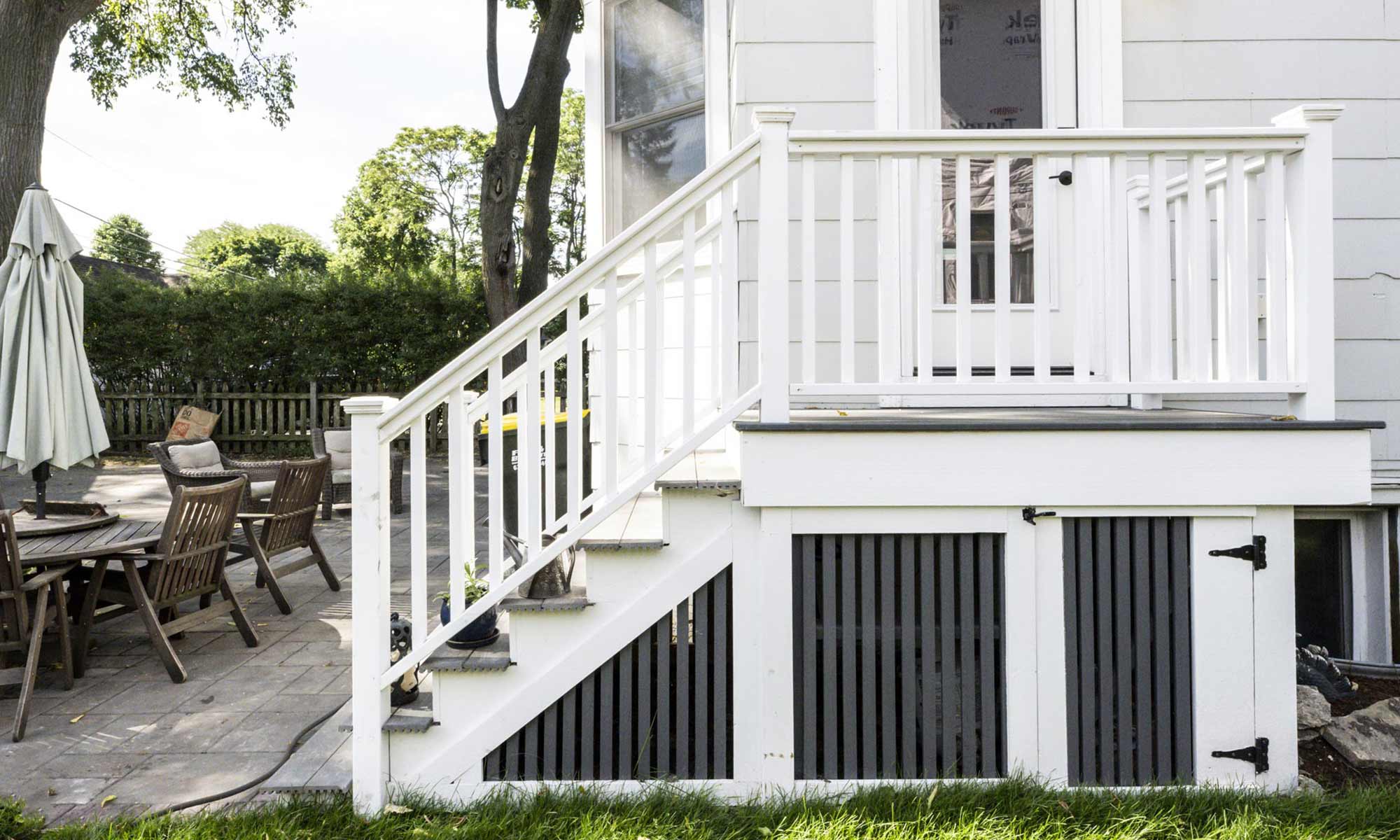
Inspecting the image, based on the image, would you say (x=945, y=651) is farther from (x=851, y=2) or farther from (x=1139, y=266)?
(x=851, y=2)

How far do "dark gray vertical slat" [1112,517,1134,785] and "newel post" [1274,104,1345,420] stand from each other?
27.0 inches

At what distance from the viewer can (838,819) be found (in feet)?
7.39

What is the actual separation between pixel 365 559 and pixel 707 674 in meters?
1.06

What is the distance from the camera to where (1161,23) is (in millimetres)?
3611

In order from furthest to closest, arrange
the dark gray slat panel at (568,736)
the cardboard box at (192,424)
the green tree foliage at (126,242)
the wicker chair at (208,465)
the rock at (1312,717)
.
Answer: the green tree foliage at (126,242), the cardboard box at (192,424), the wicker chair at (208,465), the rock at (1312,717), the dark gray slat panel at (568,736)

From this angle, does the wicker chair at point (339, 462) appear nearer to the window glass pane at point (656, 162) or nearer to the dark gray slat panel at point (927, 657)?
the window glass pane at point (656, 162)

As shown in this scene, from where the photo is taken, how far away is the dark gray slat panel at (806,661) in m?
2.47

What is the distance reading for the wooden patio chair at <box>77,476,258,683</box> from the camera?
11.5ft

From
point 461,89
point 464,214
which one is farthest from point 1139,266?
point 464,214

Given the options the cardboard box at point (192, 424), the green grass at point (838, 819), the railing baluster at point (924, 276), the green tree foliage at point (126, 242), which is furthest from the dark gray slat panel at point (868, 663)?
the green tree foliage at point (126, 242)

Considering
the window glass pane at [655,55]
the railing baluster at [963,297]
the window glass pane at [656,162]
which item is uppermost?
the window glass pane at [655,55]

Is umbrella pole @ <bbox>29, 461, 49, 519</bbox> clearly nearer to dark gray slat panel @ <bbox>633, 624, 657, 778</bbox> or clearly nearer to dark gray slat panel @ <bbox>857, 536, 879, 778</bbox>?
dark gray slat panel @ <bbox>633, 624, 657, 778</bbox>

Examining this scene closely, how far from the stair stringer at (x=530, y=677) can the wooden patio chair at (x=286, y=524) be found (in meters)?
2.60

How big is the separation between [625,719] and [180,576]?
2.45 meters
